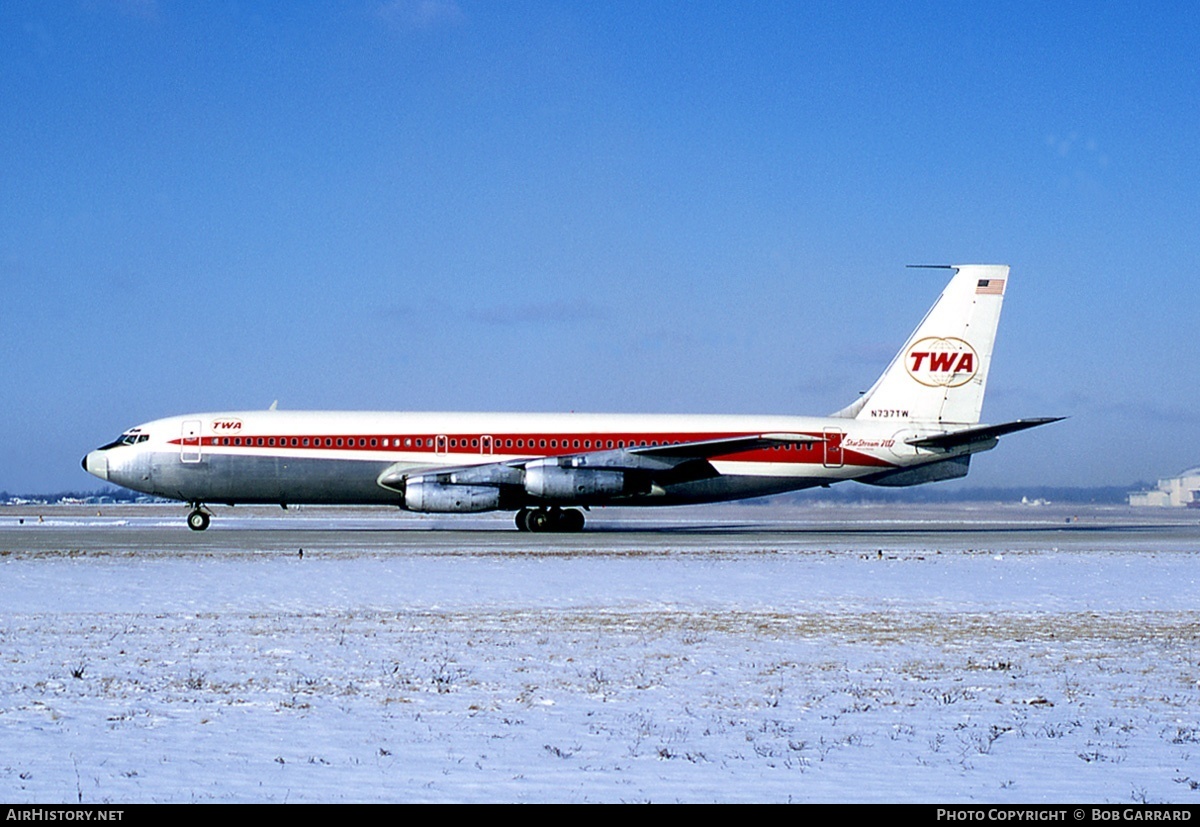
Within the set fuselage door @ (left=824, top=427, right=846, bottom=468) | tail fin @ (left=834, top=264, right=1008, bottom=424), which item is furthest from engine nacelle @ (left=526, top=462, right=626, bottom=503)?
tail fin @ (left=834, top=264, right=1008, bottom=424)

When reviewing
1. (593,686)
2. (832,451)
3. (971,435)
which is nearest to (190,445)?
(832,451)

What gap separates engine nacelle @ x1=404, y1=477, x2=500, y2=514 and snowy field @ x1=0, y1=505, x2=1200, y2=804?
12.0m

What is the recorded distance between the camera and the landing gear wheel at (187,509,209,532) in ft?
108

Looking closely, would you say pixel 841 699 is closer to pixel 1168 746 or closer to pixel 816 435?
pixel 1168 746

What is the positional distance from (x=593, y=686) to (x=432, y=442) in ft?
81.3

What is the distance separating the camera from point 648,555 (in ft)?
77.7

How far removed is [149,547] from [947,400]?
23.6 meters

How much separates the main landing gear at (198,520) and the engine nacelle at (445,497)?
6.22 metres

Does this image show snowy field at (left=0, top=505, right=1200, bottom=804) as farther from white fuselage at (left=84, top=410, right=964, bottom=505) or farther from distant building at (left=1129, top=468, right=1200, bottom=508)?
distant building at (left=1129, top=468, right=1200, bottom=508)

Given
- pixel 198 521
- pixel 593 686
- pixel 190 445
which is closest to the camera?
pixel 593 686

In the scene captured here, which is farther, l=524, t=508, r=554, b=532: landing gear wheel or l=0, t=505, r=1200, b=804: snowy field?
l=524, t=508, r=554, b=532: landing gear wheel

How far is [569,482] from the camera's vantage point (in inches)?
1273

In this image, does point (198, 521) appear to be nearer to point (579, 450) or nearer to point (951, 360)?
point (579, 450)
